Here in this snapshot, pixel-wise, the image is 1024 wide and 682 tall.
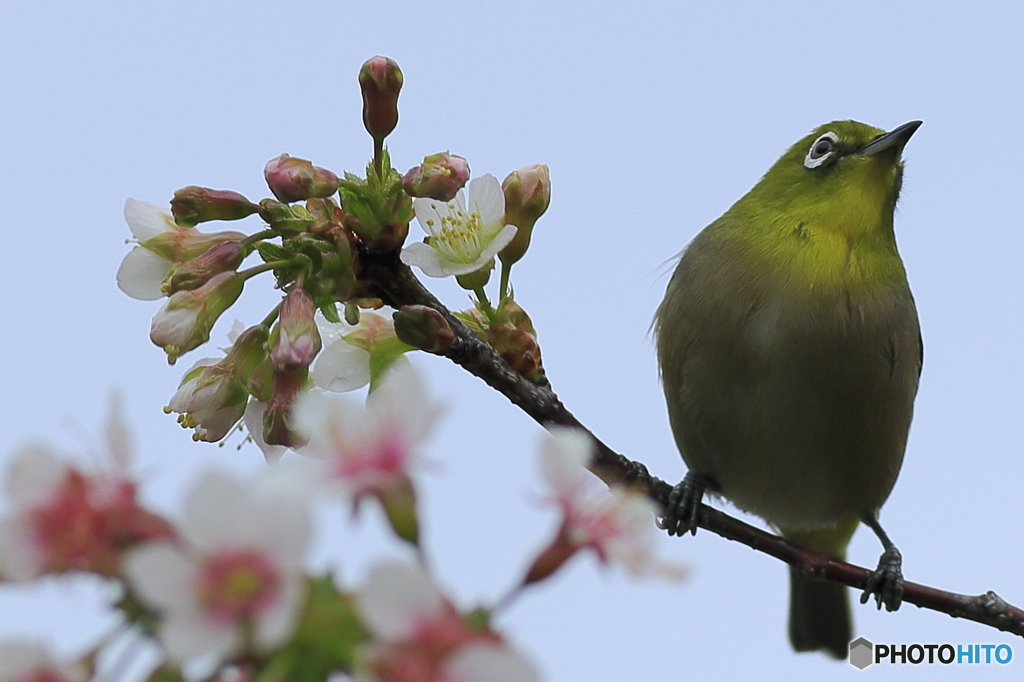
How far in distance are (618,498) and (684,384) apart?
3290 millimetres

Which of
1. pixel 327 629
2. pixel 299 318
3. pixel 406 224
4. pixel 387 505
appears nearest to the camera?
pixel 327 629

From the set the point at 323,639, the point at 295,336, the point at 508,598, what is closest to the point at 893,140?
the point at 295,336

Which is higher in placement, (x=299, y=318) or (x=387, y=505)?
(x=299, y=318)

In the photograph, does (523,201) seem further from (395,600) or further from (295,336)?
(395,600)

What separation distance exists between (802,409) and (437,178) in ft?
7.66

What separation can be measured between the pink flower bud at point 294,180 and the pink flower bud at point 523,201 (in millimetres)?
525

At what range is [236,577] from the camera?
41.5 inches

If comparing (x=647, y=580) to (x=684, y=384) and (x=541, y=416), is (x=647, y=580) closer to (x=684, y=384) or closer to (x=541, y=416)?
(x=541, y=416)

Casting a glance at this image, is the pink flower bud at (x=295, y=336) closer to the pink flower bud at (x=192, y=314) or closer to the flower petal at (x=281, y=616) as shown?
the pink flower bud at (x=192, y=314)

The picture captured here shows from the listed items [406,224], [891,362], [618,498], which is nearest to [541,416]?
[406,224]

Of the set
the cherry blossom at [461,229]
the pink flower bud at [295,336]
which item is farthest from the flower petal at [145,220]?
the cherry blossom at [461,229]

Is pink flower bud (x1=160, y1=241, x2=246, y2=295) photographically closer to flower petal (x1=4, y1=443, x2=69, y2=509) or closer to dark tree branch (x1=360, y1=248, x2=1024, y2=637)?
dark tree branch (x1=360, y1=248, x2=1024, y2=637)

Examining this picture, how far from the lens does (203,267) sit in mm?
2480

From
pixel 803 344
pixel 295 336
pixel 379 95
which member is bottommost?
pixel 295 336
